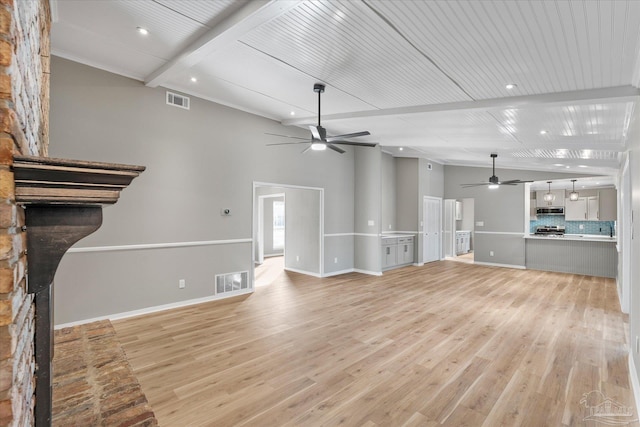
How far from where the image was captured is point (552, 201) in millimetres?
10719

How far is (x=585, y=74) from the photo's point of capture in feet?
9.91

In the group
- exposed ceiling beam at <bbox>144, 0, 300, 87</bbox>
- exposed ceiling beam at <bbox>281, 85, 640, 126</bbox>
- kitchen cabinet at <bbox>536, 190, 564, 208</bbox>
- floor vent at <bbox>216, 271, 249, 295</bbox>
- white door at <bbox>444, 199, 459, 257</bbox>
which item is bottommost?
floor vent at <bbox>216, 271, 249, 295</bbox>

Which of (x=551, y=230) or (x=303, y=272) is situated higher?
(x=551, y=230)

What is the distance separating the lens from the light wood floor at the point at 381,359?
2416 millimetres

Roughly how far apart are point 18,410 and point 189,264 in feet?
14.2

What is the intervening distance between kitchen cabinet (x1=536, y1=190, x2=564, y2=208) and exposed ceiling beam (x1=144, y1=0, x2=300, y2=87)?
37.9 ft

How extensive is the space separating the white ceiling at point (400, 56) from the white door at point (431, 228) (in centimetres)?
450

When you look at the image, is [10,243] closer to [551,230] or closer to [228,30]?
[228,30]

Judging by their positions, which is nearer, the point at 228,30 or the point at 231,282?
the point at 228,30

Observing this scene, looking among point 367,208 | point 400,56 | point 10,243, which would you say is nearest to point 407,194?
point 367,208

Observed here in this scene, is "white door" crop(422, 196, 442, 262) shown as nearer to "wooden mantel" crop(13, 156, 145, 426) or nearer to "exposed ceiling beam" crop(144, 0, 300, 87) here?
"exposed ceiling beam" crop(144, 0, 300, 87)

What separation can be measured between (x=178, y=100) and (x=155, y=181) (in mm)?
1318

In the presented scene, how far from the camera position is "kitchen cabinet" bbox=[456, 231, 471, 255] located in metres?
11.9

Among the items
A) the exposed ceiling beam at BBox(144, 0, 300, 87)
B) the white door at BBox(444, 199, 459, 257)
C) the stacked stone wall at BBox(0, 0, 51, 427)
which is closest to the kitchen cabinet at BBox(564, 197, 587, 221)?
the white door at BBox(444, 199, 459, 257)
